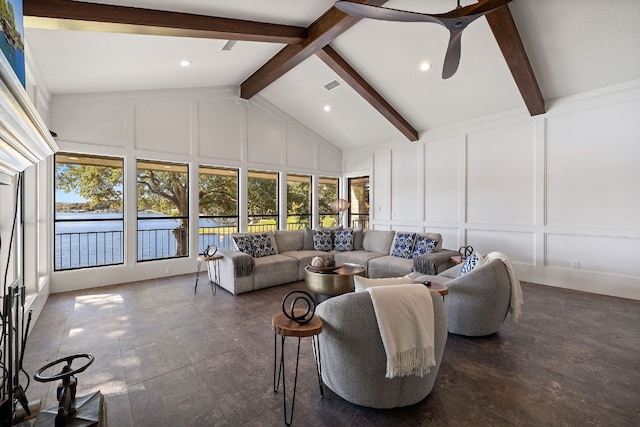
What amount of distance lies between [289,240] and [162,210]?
2470 millimetres

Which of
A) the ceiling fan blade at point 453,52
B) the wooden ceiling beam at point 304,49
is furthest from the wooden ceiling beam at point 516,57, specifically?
the wooden ceiling beam at point 304,49

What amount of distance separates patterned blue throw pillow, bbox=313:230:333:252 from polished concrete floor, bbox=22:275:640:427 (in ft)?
7.02

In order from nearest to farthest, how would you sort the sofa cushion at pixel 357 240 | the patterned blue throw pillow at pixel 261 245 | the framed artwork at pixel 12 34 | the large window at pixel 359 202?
the framed artwork at pixel 12 34
the patterned blue throw pillow at pixel 261 245
the sofa cushion at pixel 357 240
the large window at pixel 359 202

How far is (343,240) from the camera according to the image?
232 inches

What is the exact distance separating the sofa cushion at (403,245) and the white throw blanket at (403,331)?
3.37m

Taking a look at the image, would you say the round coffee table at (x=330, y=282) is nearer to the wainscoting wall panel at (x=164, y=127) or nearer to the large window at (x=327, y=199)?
the wainscoting wall panel at (x=164, y=127)

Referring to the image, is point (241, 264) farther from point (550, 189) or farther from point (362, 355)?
point (550, 189)

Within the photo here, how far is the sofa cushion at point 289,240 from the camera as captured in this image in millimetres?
5594

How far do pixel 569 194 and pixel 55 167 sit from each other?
319 inches

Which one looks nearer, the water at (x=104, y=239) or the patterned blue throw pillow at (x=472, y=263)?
the patterned blue throw pillow at (x=472, y=263)

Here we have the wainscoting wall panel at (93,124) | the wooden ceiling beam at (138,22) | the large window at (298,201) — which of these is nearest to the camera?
the wooden ceiling beam at (138,22)

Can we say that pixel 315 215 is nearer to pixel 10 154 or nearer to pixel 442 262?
pixel 442 262

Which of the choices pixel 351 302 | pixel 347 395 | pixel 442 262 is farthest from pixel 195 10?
pixel 442 262

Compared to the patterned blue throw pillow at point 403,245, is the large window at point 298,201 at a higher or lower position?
higher
